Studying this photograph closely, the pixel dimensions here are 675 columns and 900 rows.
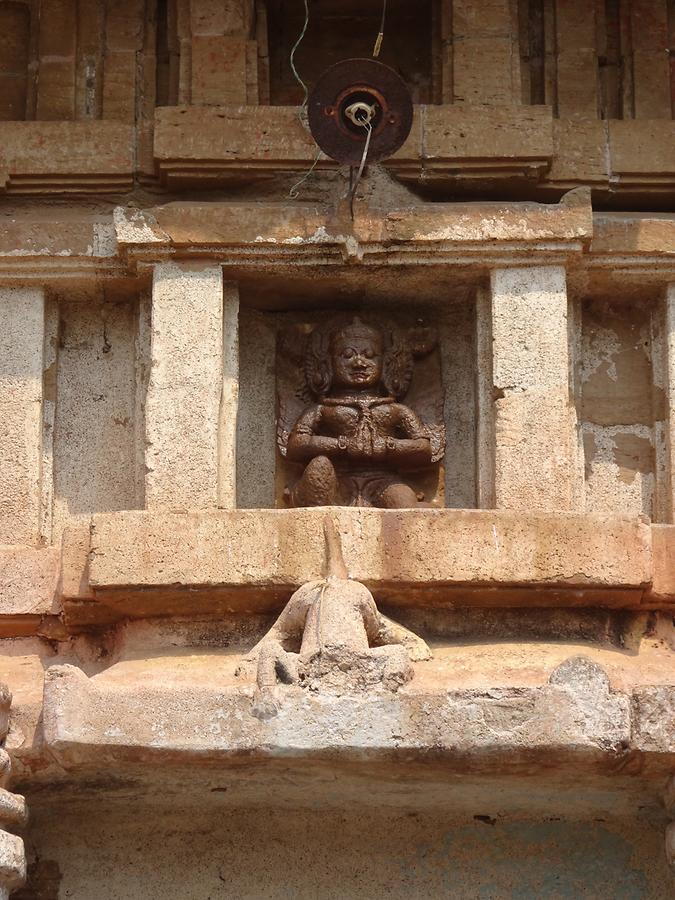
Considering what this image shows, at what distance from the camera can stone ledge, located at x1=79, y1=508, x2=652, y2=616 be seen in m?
7.29

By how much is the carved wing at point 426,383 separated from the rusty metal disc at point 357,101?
89 centimetres

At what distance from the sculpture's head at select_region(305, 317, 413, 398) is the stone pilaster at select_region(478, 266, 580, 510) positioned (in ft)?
1.31

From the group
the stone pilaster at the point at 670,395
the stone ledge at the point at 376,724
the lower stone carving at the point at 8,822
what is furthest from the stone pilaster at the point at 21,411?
the stone pilaster at the point at 670,395

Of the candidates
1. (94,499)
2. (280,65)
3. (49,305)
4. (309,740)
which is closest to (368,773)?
(309,740)

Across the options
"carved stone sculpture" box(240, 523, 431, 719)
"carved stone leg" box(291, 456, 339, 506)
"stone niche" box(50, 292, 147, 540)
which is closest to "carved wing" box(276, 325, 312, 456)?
"carved stone leg" box(291, 456, 339, 506)

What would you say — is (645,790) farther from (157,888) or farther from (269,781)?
(157,888)

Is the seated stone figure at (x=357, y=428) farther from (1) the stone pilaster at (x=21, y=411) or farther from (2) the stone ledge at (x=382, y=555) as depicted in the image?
(1) the stone pilaster at (x=21, y=411)

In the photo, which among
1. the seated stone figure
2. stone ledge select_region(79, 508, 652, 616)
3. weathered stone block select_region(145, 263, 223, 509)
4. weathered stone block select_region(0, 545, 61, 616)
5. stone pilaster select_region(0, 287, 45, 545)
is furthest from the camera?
the seated stone figure

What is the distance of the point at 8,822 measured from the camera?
6.92 m

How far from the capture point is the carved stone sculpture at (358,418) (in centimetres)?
799

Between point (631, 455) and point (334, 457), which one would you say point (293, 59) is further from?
point (631, 455)

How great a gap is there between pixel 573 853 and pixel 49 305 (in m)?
3.08

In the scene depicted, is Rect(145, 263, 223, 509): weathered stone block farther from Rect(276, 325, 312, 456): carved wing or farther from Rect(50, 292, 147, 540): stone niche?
Rect(276, 325, 312, 456): carved wing

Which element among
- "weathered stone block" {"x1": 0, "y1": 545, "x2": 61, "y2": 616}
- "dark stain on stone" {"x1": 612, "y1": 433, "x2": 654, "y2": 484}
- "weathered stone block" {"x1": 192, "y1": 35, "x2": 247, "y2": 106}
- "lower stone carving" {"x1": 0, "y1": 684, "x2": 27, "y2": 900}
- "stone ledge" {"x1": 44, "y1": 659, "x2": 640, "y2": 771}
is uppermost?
"weathered stone block" {"x1": 192, "y1": 35, "x2": 247, "y2": 106}
